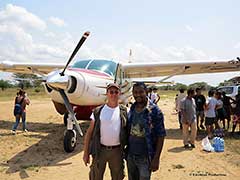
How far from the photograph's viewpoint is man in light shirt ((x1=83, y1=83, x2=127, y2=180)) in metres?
3.71

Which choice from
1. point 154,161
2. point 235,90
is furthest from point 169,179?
point 235,90

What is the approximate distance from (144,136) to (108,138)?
1.61 ft

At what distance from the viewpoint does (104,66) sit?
951 centimetres

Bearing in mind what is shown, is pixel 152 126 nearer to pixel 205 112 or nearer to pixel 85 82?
pixel 85 82

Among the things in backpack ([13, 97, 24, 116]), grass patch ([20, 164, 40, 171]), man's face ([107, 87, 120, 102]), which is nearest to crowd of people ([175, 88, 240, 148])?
grass patch ([20, 164, 40, 171])

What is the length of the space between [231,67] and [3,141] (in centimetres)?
990

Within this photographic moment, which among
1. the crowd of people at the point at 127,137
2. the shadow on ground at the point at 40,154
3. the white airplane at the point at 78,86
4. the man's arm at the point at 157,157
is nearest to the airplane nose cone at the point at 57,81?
the white airplane at the point at 78,86

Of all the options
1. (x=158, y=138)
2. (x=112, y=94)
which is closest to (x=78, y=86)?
(x=112, y=94)

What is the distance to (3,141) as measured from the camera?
9.31m

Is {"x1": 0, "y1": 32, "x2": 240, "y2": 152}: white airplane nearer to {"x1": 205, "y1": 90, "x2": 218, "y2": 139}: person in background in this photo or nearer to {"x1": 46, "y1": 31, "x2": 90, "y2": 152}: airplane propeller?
{"x1": 46, "y1": 31, "x2": 90, "y2": 152}: airplane propeller

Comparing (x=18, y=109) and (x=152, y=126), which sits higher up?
(x=152, y=126)

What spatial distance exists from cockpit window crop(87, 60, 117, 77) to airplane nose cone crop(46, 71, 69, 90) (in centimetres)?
198

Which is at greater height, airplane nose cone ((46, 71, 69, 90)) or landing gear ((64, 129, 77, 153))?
airplane nose cone ((46, 71, 69, 90))

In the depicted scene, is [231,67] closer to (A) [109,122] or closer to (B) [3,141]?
(B) [3,141]
